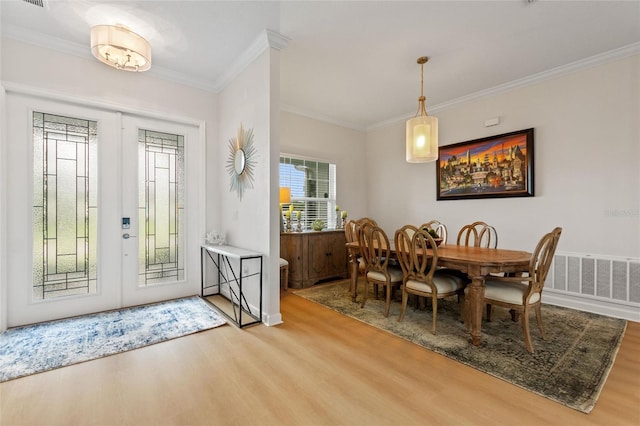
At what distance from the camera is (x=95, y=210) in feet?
10.2

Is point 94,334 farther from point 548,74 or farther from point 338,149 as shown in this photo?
point 548,74

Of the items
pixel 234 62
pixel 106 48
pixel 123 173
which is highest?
pixel 234 62

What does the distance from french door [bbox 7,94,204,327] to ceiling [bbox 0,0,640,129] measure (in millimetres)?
760

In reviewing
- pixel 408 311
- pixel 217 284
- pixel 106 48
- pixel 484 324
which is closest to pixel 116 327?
pixel 217 284

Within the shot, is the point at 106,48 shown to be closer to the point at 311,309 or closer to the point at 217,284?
the point at 217,284

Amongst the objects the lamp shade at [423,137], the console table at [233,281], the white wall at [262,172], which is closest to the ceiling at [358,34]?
the white wall at [262,172]

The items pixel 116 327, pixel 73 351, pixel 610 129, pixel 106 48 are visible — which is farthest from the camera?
pixel 610 129

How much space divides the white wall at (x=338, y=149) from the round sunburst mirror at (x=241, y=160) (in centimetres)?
125

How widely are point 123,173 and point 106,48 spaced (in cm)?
130

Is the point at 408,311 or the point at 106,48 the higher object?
the point at 106,48

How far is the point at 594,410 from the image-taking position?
162cm

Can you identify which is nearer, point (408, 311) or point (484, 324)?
point (484, 324)

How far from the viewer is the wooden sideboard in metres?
4.23

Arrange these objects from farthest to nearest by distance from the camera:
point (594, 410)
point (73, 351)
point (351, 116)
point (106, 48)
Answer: point (351, 116) < point (106, 48) < point (73, 351) < point (594, 410)
